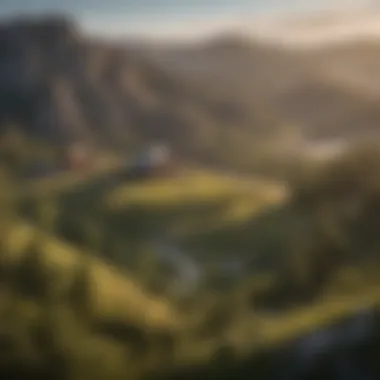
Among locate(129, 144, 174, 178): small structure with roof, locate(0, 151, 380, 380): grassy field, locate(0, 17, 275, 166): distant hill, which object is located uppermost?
locate(0, 17, 275, 166): distant hill

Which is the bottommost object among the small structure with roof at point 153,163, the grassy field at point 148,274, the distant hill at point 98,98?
the grassy field at point 148,274

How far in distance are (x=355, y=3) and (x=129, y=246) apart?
112cm

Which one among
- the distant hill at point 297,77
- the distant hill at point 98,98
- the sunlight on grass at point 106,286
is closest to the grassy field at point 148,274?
the sunlight on grass at point 106,286

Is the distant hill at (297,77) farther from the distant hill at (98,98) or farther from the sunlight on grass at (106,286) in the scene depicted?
the sunlight on grass at (106,286)

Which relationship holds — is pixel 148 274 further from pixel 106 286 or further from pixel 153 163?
pixel 153 163

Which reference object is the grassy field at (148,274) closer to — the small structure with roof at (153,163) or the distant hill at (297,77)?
the small structure with roof at (153,163)

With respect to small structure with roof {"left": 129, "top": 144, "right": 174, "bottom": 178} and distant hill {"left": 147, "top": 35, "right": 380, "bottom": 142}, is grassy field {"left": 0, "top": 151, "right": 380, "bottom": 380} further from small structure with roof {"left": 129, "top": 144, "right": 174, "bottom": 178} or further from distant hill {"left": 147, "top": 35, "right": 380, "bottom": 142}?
distant hill {"left": 147, "top": 35, "right": 380, "bottom": 142}

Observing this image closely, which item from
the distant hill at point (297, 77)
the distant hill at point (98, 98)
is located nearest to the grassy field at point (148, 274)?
the distant hill at point (98, 98)

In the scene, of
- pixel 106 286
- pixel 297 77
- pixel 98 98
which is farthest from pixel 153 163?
pixel 297 77

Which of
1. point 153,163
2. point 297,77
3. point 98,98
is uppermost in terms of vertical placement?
point 98,98

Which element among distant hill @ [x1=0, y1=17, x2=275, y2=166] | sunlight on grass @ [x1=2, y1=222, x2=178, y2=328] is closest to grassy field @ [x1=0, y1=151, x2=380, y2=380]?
sunlight on grass @ [x1=2, y1=222, x2=178, y2=328]

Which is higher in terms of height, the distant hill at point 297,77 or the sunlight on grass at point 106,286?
the distant hill at point 297,77

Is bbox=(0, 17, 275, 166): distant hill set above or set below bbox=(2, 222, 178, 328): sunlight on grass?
above

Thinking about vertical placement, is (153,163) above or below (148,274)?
above
